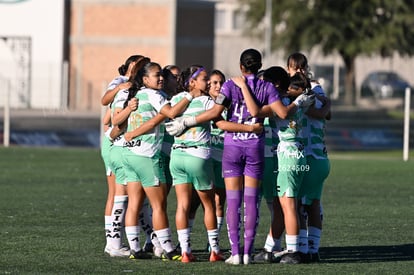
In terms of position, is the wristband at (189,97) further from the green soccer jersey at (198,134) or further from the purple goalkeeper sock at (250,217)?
the purple goalkeeper sock at (250,217)

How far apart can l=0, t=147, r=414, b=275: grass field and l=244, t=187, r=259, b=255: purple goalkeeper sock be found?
0.23 m

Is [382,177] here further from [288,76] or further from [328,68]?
[328,68]

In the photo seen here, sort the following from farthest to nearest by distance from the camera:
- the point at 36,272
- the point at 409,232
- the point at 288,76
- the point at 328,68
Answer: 1. the point at 328,68
2. the point at 409,232
3. the point at 288,76
4. the point at 36,272

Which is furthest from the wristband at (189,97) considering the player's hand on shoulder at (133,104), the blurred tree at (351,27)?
the blurred tree at (351,27)

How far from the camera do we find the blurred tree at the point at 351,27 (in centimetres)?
5741

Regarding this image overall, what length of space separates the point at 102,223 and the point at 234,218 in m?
3.82

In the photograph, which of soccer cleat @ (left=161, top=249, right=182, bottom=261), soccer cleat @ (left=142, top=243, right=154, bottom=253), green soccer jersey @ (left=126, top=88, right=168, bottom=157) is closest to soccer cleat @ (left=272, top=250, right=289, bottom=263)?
soccer cleat @ (left=161, top=249, right=182, bottom=261)

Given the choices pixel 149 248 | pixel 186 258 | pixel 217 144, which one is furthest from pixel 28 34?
pixel 186 258

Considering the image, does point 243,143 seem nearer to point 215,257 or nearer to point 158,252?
point 215,257

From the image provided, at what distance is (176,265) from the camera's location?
11180mm

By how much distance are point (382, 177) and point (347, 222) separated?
821 cm

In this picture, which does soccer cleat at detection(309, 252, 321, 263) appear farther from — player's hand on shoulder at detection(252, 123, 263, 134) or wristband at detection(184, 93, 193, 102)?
wristband at detection(184, 93, 193, 102)

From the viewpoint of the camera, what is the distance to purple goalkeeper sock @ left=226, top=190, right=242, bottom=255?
1125cm

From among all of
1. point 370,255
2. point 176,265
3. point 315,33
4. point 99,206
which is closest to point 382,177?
point 99,206
